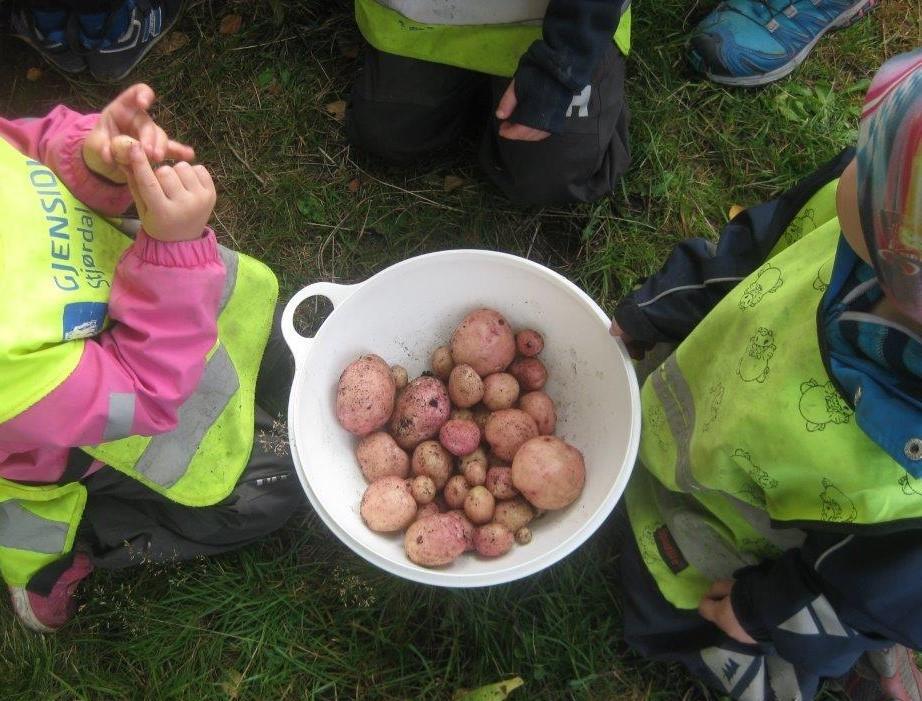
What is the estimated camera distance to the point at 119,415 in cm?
124

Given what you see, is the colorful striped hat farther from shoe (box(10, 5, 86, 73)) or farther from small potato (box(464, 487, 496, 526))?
shoe (box(10, 5, 86, 73))

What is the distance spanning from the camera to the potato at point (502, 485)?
5.14 feet

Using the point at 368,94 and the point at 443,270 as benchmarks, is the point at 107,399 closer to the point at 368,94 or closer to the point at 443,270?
the point at 443,270

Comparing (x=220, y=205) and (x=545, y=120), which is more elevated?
(x=545, y=120)

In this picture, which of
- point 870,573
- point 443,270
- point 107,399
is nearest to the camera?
point 870,573

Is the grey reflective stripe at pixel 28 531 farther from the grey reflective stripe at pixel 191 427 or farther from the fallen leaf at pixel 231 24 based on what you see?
the fallen leaf at pixel 231 24

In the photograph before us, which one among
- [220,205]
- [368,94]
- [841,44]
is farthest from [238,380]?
[841,44]

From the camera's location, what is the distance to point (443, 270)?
1626 mm

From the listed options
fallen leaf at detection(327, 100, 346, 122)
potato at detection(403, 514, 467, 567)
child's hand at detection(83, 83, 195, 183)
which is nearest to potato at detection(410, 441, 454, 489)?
potato at detection(403, 514, 467, 567)

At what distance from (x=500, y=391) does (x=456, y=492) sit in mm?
259

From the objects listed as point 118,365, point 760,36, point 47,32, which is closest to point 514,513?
point 118,365

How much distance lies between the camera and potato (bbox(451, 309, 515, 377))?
163cm

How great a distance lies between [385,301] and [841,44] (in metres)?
1.77

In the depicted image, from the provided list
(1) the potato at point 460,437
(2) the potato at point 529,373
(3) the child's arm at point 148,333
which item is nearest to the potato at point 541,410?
(2) the potato at point 529,373
